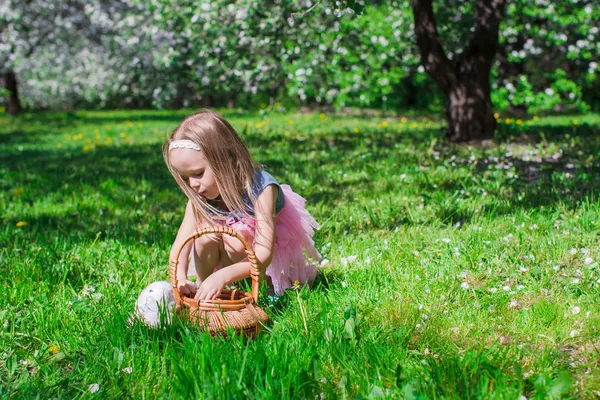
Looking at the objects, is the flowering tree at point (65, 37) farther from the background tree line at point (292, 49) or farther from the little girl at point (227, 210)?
the little girl at point (227, 210)

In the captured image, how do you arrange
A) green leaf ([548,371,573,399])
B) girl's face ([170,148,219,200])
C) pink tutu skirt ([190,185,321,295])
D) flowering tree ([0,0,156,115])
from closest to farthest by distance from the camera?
1. green leaf ([548,371,573,399])
2. girl's face ([170,148,219,200])
3. pink tutu skirt ([190,185,321,295])
4. flowering tree ([0,0,156,115])

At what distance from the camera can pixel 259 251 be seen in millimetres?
2510

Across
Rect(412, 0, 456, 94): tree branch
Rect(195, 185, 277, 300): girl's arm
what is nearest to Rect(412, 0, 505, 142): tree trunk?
Rect(412, 0, 456, 94): tree branch

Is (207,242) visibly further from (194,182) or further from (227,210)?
(194,182)

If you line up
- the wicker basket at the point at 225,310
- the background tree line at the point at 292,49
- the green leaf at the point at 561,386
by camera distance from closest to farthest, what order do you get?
1. the green leaf at the point at 561,386
2. the wicker basket at the point at 225,310
3. the background tree line at the point at 292,49

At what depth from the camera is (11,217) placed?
4430 millimetres

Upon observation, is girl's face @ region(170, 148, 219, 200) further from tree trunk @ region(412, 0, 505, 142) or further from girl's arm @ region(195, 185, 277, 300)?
tree trunk @ region(412, 0, 505, 142)

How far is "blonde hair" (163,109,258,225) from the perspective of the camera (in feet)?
8.15

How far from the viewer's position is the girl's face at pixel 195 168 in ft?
8.09

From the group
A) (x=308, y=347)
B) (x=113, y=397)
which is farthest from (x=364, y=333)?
(x=113, y=397)

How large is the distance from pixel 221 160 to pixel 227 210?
1.23ft

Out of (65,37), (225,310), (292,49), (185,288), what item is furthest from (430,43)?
(65,37)

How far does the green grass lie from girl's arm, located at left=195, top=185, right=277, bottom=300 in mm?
184

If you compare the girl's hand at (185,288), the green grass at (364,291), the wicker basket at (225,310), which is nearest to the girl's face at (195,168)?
the wicker basket at (225,310)
